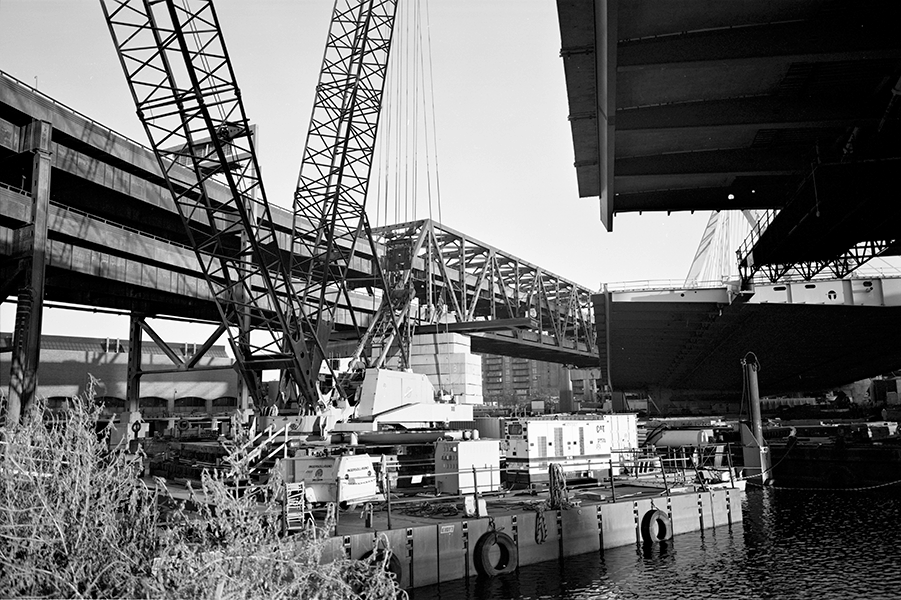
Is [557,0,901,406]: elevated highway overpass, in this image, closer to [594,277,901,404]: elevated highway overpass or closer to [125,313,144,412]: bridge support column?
[594,277,901,404]: elevated highway overpass

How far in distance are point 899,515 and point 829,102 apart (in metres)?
19.2

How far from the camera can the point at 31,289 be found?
36438 mm

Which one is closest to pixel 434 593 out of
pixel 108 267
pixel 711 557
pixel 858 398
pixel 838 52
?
pixel 711 557

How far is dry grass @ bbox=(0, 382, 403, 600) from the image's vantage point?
865 cm

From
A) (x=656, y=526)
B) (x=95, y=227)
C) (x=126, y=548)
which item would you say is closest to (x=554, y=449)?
(x=656, y=526)

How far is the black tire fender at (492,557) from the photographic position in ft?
73.7

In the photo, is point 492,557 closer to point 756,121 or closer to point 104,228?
point 756,121

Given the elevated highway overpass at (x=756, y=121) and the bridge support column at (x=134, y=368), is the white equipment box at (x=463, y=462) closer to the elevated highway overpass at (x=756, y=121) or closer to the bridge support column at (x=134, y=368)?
the elevated highway overpass at (x=756, y=121)

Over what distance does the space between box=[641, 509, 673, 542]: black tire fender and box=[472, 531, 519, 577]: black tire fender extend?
6446 mm

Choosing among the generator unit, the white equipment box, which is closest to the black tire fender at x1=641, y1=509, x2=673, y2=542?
the generator unit

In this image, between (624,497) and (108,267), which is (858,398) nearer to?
(624,497)

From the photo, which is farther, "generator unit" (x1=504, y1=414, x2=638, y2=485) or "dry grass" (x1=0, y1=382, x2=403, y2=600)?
"generator unit" (x1=504, y1=414, x2=638, y2=485)

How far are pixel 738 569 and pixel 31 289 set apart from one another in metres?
34.5

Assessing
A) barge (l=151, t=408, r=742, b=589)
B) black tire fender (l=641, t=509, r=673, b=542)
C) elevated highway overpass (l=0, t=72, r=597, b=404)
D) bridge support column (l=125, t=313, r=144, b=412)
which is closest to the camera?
barge (l=151, t=408, r=742, b=589)
